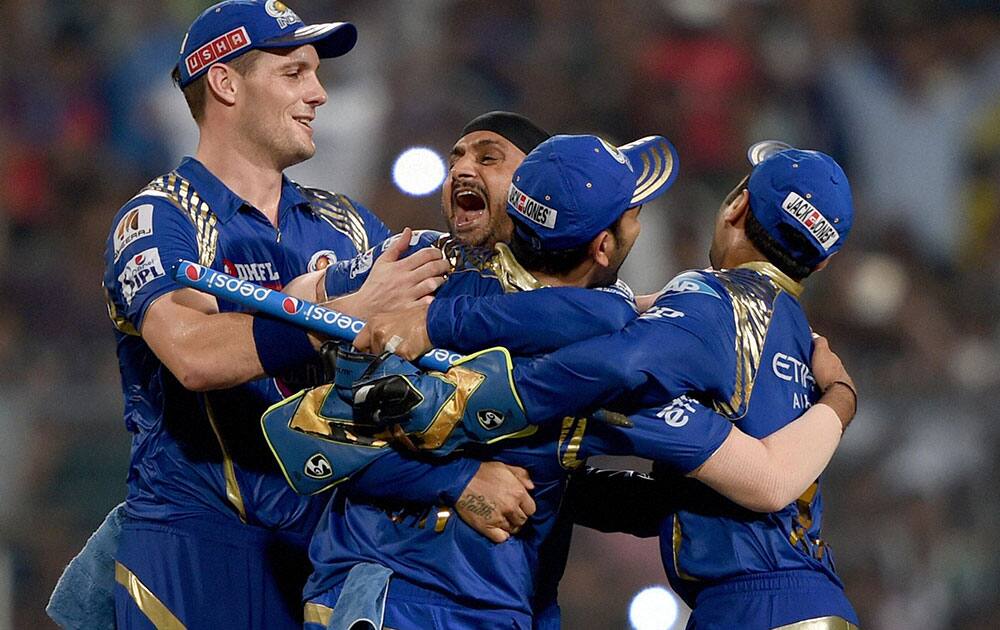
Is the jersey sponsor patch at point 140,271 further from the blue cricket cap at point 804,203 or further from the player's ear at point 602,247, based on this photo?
the blue cricket cap at point 804,203

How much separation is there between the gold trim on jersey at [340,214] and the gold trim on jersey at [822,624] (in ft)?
4.12

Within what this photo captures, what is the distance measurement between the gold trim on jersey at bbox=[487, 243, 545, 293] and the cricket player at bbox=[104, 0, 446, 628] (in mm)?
109

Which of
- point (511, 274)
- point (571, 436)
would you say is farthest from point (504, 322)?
point (571, 436)

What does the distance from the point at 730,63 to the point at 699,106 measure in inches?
9.8

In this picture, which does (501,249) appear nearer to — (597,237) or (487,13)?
(597,237)

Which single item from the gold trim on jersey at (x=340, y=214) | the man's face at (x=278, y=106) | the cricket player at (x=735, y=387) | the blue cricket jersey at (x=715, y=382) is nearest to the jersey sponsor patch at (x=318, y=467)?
the cricket player at (x=735, y=387)

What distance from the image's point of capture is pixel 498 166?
3.05m

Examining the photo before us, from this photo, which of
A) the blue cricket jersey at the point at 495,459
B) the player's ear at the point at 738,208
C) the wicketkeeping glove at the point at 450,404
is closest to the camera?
the wicketkeeping glove at the point at 450,404

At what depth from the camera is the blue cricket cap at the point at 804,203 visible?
2857mm

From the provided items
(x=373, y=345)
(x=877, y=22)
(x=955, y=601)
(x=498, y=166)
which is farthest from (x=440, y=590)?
(x=877, y=22)

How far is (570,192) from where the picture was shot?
8.46 feet

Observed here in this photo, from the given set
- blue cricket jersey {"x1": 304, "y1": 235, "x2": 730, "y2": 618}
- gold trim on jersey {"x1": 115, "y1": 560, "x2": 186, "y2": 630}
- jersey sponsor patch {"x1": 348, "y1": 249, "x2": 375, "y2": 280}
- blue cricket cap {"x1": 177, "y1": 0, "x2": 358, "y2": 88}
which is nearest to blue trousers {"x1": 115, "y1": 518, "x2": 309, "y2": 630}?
gold trim on jersey {"x1": 115, "y1": 560, "x2": 186, "y2": 630}

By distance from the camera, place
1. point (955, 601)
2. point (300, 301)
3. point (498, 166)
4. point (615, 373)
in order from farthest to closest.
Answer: point (955, 601) → point (498, 166) → point (300, 301) → point (615, 373)

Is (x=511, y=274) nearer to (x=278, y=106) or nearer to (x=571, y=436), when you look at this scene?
(x=571, y=436)
